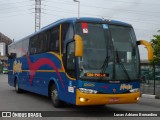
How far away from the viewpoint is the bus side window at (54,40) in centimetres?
1336

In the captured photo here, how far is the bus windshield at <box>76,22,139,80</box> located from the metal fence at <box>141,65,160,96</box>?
9164 millimetres

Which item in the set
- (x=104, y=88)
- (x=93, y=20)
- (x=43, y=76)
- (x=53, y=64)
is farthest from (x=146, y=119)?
(x=43, y=76)

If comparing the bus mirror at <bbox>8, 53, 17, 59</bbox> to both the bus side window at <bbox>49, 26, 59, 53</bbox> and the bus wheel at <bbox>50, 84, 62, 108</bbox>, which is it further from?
the bus wheel at <bbox>50, 84, 62, 108</bbox>

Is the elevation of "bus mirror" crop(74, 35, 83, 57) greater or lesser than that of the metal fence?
greater

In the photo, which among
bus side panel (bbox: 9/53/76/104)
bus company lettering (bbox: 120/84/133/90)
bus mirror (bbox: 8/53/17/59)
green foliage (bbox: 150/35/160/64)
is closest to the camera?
bus company lettering (bbox: 120/84/133/90)

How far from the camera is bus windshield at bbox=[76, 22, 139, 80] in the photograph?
435 inches

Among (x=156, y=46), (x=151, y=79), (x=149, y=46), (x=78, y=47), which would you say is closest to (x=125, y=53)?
(x=149, y=46)

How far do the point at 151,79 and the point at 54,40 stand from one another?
30.8 feet

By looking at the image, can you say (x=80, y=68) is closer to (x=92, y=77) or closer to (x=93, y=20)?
(x=92, y=77)

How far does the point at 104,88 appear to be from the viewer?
1102 cm

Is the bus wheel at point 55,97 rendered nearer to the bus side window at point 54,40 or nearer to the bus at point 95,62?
the bus at point 95,62

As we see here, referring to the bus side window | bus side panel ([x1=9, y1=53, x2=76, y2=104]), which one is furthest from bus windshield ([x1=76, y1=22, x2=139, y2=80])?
the bus side window

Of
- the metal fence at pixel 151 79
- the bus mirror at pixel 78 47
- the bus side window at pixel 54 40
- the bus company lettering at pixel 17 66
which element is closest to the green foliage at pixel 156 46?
the metal fence at pixel 151 79

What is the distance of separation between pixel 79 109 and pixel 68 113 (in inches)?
48.2
